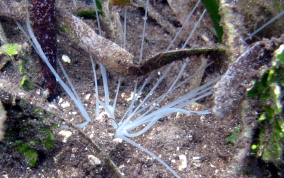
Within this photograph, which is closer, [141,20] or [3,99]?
[3,99]

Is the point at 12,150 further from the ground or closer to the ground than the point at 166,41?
closer to the ground

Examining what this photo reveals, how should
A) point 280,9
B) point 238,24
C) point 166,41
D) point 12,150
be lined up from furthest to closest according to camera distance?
point 166,41 < point 280,9 < point 238,24 < point 12,150

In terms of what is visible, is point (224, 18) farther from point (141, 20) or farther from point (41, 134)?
point (41, 134)

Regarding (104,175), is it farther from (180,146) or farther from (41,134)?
(180,146)

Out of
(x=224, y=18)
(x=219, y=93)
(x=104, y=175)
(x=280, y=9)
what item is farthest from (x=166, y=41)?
(x=104, y=175)

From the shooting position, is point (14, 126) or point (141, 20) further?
point (141, 20)

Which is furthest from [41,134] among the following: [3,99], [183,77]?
[183,77]

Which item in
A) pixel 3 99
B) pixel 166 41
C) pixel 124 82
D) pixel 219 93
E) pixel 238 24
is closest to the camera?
pixel 219 93

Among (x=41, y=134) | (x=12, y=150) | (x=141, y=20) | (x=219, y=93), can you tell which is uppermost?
(x=141, y=20)

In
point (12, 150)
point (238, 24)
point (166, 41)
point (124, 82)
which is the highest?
point (166, 41)
